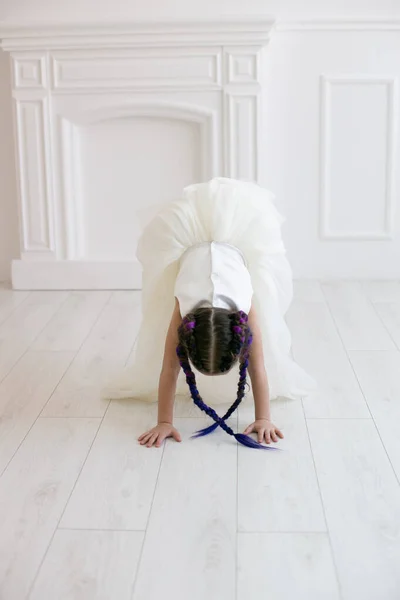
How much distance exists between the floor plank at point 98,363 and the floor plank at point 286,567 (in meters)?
0.91

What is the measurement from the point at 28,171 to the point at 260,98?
116 cm

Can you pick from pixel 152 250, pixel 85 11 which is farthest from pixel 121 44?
pixel 152 250

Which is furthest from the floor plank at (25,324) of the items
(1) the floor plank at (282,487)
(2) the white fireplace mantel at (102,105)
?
(1) the floor plank at (282,487)

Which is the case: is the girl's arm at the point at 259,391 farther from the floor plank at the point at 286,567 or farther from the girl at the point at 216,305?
the floor plank at the point at 286,567

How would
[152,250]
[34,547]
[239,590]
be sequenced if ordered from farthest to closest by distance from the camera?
[152,250]
[34,547]
[239,590]

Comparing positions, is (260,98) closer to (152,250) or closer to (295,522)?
(152,250)

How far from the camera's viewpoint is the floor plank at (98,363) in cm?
265

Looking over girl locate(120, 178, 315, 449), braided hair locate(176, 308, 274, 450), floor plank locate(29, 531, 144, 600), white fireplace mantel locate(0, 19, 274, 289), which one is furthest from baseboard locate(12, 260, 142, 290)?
floor plank locate(29, 531, 144, 600)

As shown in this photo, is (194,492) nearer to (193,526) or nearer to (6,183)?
(193,526)

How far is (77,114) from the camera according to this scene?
4.10 metres

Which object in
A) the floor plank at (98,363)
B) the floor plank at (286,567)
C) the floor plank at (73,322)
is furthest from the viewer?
the floor plank at (73,322)

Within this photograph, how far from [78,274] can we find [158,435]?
1.99 metres

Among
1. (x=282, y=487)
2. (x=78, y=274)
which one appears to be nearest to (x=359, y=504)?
(x=282, y=487)

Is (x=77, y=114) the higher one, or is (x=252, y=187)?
(x=77, y=114)
